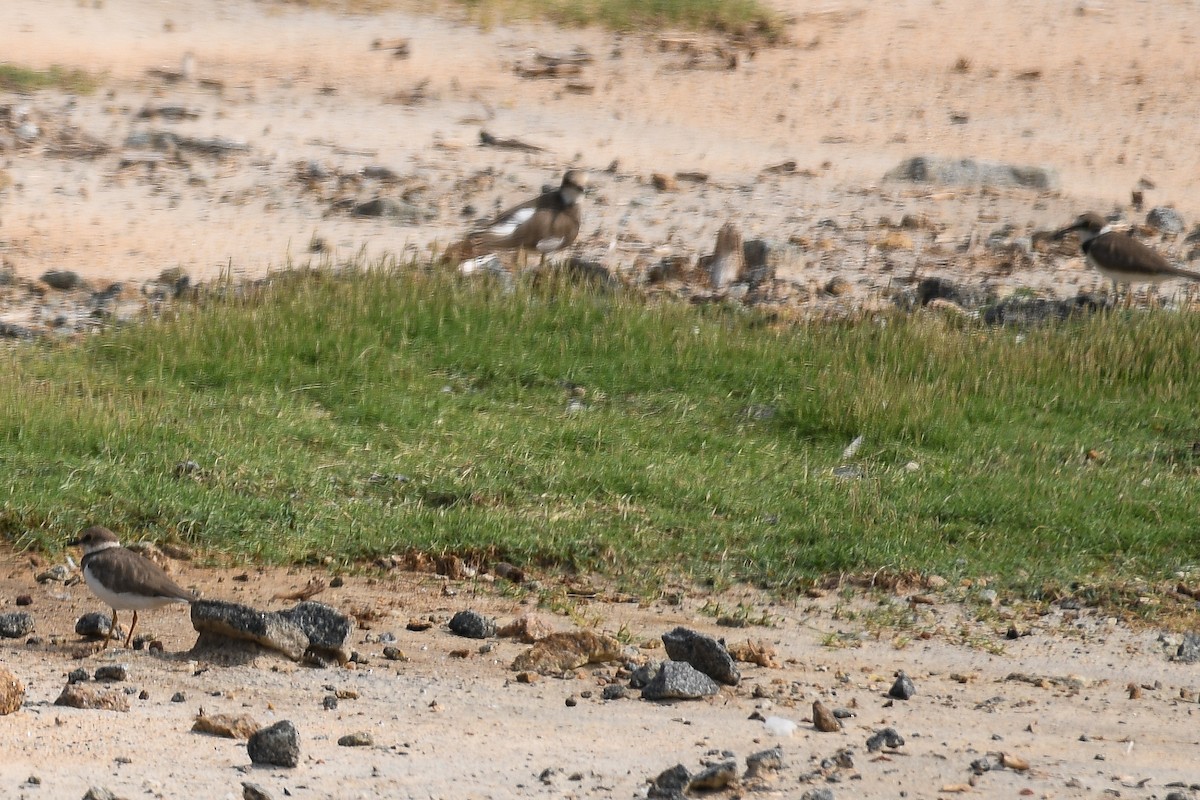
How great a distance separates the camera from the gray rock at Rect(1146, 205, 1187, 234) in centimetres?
1488

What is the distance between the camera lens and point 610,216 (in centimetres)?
1513

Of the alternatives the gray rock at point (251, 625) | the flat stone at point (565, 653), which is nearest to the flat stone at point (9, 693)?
the gray rock at point (251, 625)

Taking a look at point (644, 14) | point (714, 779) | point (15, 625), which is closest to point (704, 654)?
point (714, 779)

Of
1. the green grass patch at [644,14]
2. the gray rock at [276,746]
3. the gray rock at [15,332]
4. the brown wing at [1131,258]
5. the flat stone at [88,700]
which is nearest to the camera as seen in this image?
the gray rock at [276,746]

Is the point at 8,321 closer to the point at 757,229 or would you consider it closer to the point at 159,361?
the point at 159,361

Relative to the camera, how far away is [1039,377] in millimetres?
10055

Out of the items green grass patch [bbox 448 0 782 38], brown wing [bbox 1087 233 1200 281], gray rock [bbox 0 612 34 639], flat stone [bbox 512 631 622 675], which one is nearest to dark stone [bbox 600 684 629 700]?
flat stone [bbox 512 631 622 675]

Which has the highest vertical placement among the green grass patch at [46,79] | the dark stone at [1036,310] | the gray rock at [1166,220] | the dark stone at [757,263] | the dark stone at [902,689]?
the gray rock at [1166,220]

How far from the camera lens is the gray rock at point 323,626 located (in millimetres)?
6176

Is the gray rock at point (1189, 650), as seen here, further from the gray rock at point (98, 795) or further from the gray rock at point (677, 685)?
the gray rock at point (98, 795)

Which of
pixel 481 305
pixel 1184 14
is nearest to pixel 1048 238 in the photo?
pixel 481 305

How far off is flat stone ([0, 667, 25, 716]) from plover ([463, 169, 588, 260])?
24.2ft

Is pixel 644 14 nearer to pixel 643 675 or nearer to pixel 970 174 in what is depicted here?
pixel 970 174

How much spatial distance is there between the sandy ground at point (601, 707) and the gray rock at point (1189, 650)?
7cm
